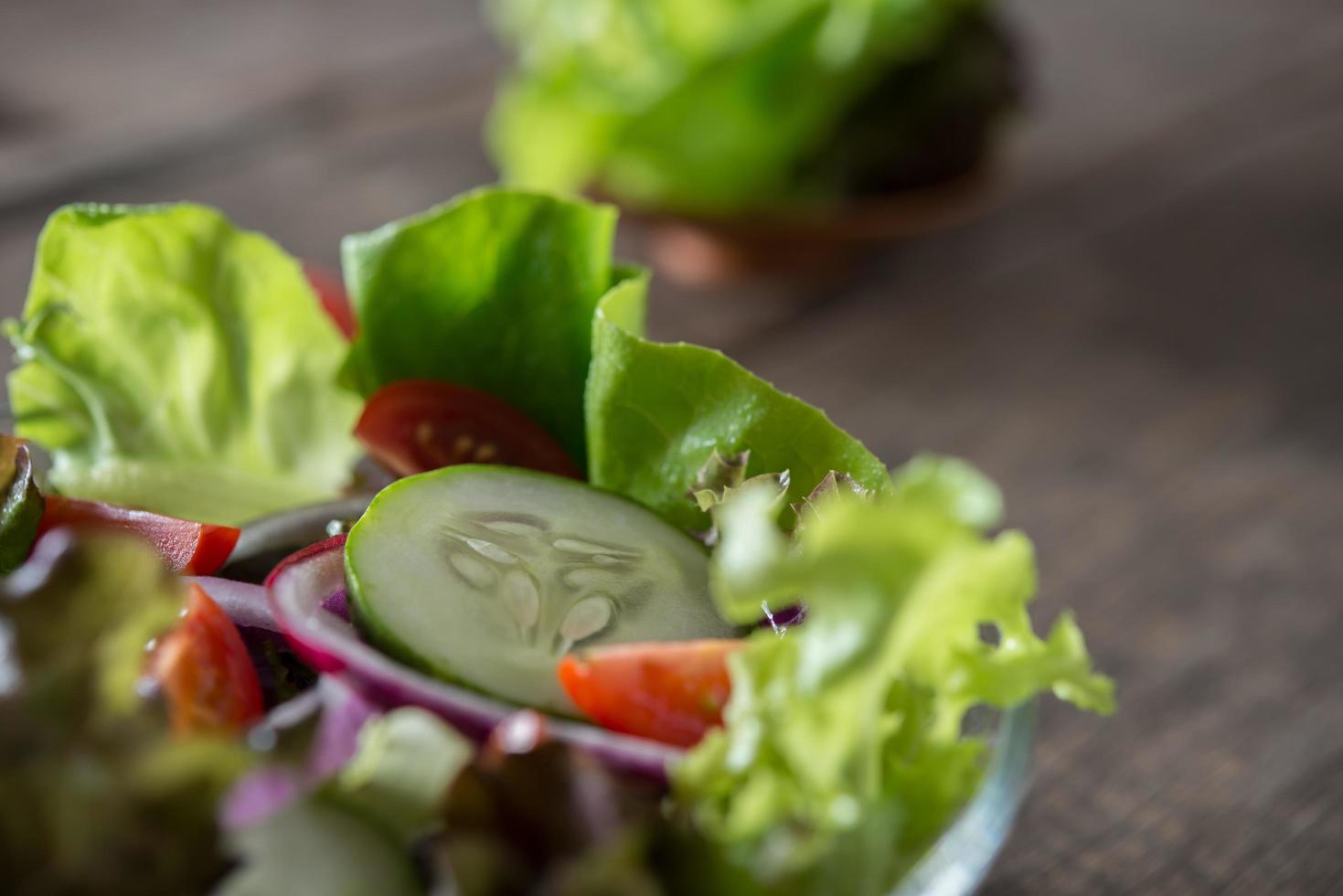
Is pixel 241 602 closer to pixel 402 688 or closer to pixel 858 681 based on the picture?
pixel 402 688

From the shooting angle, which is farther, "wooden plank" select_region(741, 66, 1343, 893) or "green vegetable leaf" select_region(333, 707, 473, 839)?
"wooden plank" select_region(741, 66, 1343, 893)

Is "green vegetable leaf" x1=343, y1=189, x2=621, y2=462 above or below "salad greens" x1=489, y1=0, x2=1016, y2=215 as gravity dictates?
above

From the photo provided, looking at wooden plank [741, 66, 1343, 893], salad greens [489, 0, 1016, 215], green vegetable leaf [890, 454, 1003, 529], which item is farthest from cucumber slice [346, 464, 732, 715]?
salad greens [489, 0, 1016, 215]

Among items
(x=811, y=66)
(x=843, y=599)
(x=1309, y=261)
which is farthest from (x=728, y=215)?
(x=843, y=599)

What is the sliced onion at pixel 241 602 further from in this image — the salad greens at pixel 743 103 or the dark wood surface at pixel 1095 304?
the salad greens at pixel 743 103

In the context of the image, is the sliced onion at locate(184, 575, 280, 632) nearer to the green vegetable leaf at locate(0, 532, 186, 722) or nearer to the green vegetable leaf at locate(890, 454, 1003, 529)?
the green vegetable leaf at locate(0, 532, 186, 722)

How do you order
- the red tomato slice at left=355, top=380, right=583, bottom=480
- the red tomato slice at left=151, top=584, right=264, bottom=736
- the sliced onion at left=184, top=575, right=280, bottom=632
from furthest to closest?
the red tomato slice at left=355, top=380, right=583, bottom=480 < the sliced onion at left=184, top=575, right=280, bottom=632 < the red tomato slice at left=151, top=584, right=264, bottom=736

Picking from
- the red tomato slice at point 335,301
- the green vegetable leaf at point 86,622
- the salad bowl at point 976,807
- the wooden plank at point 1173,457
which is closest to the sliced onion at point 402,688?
the salad bowl at point 976,807

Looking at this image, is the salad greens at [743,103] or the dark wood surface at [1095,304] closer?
the dark wood surface at [1095,304]
